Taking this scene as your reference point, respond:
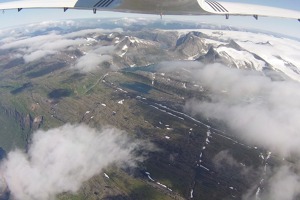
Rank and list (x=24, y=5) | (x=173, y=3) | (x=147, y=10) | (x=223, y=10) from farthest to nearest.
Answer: (x=24, y=5) < (x=223, y=10) < (x=147, y=10) < (x=173, y=3)

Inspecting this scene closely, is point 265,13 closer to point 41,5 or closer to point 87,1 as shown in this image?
point 87,1

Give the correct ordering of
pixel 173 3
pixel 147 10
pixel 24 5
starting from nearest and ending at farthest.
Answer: pixel 173 3
pixel 147 10
pixel 24 5

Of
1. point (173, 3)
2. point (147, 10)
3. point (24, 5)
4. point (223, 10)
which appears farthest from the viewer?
point (24, 5)

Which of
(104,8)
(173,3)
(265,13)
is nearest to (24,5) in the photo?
(104,8)

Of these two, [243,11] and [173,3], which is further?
[243,11]

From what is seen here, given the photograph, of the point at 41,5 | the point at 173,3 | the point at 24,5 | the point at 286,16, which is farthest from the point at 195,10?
the point at 24,5

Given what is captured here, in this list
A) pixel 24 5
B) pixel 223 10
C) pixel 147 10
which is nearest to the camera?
pixel 147 10

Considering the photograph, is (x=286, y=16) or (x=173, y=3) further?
(x=286, y=16)

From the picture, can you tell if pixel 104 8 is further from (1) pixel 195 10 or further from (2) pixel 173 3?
(1) pixel 195 10

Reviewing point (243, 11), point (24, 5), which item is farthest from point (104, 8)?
point (243, 11)
